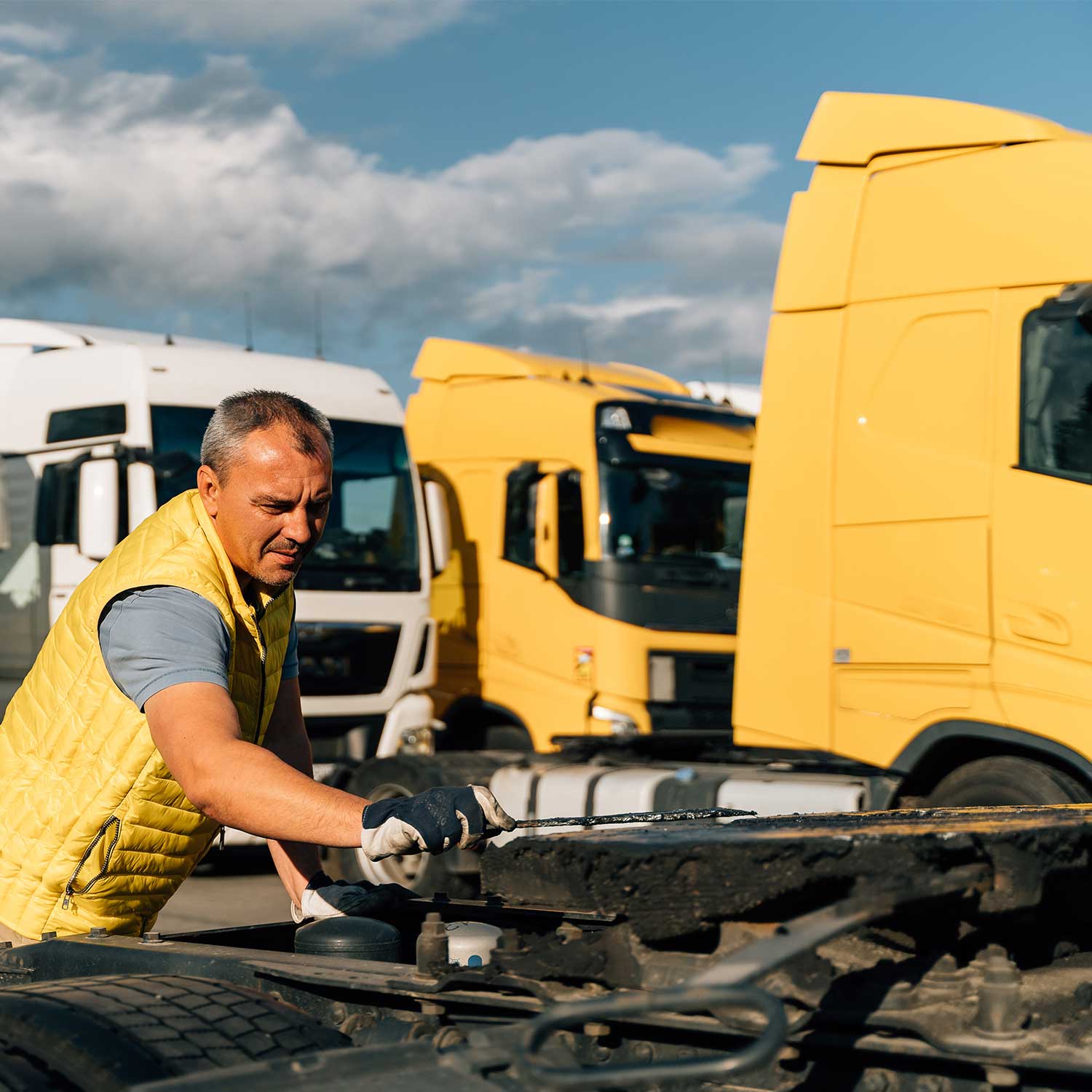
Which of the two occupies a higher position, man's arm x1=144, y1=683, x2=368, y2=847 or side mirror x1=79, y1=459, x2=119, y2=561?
side mirror x1=79, y1=459, x2=119, y2=561

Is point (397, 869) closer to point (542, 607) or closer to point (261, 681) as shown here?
point (542, 607)

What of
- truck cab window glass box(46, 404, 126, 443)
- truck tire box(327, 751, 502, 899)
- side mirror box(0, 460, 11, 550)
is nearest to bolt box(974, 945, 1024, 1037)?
truck tire box(327, 751, 502, 899)

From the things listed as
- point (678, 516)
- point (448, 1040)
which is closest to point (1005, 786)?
point (678, 516)

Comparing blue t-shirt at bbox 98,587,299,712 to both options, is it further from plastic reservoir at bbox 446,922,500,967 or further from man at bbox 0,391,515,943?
plastic reservoir at bbox 446,922,500,967

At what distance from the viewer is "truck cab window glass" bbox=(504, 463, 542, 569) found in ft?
35.2

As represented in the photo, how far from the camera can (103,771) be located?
9.26ft

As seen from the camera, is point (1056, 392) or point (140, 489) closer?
point (1056, 392)

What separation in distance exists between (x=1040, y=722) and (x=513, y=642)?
488cm

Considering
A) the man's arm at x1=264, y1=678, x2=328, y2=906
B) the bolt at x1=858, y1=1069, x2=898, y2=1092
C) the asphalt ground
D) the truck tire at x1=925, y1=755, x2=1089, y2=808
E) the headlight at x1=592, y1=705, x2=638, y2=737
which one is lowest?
the asphalt ground

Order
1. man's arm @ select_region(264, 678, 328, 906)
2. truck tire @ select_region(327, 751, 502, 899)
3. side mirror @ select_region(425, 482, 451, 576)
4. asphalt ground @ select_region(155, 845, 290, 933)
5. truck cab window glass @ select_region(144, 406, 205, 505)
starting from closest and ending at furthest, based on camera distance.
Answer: man's arm @ select_region(264, 678, 328, 906), asphalt ground @ select_region(155, 845, 290, 933), truck tire @ select_region(327, 751, 502, 899), truck cab window glass @ select_region(144, 406, 205, 505), side mirror @ select_region(425, 482, 451, 576)

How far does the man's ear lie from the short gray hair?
0.06ft

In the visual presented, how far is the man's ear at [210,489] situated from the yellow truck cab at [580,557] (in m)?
7.50

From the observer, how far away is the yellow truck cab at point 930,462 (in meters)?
6.65

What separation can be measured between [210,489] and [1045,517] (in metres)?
4.59
